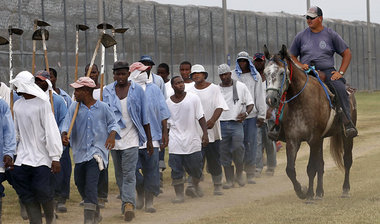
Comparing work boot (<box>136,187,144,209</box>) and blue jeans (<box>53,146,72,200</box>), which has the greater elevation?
blue jeans (<box>53,146,72,200</box>)

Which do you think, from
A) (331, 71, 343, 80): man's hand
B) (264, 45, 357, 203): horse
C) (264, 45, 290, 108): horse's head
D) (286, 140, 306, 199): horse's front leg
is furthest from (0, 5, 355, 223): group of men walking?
(286, 140, 306, 199): horse's front leg

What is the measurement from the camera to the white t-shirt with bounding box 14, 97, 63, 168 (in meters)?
9.62

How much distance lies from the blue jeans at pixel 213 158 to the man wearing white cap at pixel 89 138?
3718mm

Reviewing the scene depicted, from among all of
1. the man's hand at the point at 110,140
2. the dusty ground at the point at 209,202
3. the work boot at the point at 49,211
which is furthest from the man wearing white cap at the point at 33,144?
the dusty ground at the point at 209,202

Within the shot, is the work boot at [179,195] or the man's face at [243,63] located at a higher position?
the man's face at [243,63]

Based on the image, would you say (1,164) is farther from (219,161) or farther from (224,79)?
(224,79)

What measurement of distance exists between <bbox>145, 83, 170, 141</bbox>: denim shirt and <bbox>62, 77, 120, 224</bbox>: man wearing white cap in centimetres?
→ 181

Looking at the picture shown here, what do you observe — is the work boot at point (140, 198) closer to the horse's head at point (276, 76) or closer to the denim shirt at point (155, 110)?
the denim shirt at point (155, 110)

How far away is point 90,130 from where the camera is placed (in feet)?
33.8

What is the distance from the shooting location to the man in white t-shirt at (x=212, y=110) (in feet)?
45.5

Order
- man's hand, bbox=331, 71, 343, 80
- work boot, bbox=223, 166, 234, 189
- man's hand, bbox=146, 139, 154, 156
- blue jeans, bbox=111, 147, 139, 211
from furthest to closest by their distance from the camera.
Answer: work boot, bbox=223, 166, 234, 189 → man's hand, bbox=331, 71, 343, 80 → man's hand, bbox=146, 139, 154, 156 → blue jeans, bbox=111, 147, 139, 211

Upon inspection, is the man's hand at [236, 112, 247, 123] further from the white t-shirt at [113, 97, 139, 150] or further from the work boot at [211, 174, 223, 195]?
the white t-shirt at [113, 97, 139, 150]

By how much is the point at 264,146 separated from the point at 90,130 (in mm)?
6931

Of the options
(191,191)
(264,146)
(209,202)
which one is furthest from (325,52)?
(264,146)
